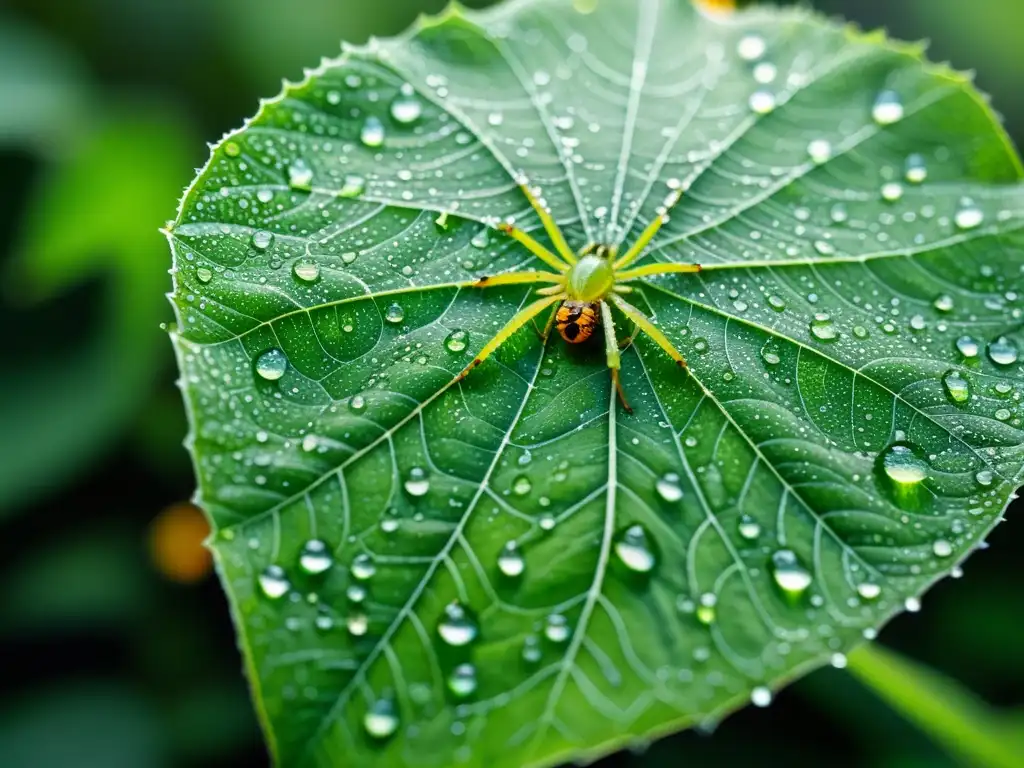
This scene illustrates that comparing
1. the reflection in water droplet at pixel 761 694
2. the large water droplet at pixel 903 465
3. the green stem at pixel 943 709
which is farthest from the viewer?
the green stem at pixel 943 709

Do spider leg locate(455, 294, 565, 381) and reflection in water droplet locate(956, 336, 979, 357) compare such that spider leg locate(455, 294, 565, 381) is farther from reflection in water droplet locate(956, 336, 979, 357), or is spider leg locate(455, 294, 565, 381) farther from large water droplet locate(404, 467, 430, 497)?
reflection in water droplet locate(956, 336, 979, 357)

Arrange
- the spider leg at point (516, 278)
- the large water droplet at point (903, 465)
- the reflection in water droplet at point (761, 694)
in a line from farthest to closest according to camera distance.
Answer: the spider leg at point (516, 278) < the large water droplet at point (903, 465) < the reflection in water droplet at point (761, 694)

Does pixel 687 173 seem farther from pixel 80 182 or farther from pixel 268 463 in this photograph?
pixel 80 182

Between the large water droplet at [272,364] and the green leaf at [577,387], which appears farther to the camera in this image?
the large water droplet at [272,364]

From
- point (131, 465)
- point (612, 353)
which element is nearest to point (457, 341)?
point (612, 353)

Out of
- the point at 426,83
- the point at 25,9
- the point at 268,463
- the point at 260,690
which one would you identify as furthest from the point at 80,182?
the point at 260,690

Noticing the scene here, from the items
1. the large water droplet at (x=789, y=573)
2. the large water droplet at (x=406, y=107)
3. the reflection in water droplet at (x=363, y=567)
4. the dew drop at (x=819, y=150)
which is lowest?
the large water droplet at (x=789, y=573)

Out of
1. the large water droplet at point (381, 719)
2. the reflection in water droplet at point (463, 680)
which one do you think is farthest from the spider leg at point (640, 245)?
the large water droplet at point (381, 719)

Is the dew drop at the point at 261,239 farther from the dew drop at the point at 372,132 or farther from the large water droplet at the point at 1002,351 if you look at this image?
the large water droplet at the point at 1002,351
